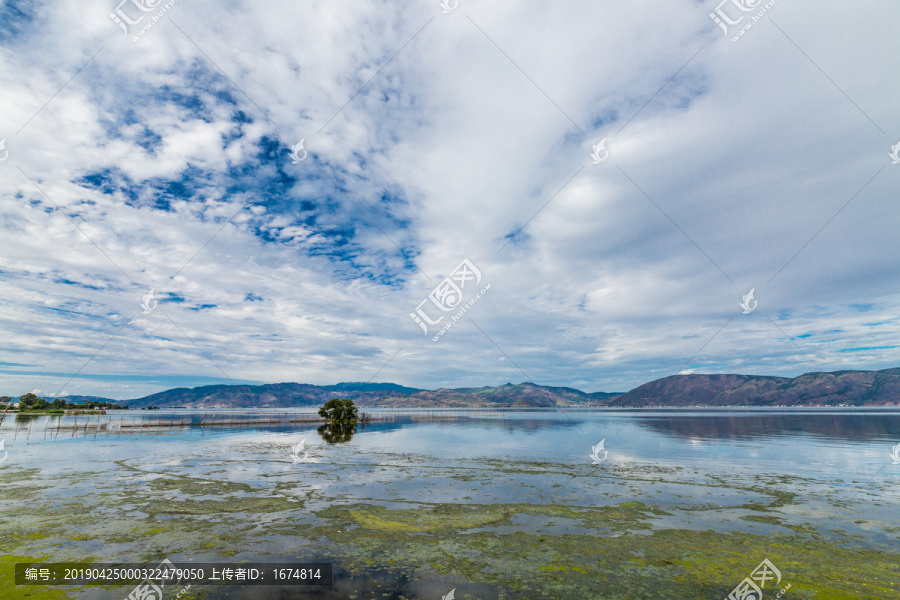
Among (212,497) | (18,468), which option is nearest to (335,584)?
(212,497)

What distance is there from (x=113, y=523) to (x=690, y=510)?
3088 cm

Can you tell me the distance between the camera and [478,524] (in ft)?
65.9

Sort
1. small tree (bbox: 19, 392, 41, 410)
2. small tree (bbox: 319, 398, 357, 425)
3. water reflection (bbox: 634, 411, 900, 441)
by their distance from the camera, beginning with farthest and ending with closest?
small tree (bbox: 19, 392, 41, 410) → small tree (bbox: 319, 398, 357, 425) → water reflection (bbox: 634, 411, 900, 441)

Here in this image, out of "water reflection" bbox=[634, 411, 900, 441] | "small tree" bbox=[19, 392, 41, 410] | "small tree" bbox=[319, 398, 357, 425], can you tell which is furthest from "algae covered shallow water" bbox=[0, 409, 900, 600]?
"small tree" bbox=[19, 392, 41, 410]

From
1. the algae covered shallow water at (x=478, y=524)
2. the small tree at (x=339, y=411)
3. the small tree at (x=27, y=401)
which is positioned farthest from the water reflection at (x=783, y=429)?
the small tree at (x=27, y=401)

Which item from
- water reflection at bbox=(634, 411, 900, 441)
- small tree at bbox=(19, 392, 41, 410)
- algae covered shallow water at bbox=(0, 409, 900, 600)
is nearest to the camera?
algae covered shallow water at bbox=(0, 409, 900, 600)

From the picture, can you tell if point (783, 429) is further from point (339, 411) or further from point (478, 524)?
point (339, 411)

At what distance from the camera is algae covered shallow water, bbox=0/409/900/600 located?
1364 cm

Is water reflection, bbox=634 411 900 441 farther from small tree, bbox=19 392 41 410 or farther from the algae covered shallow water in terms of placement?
small tree, bbox=19 392 41 410

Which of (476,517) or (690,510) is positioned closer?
(476,517)

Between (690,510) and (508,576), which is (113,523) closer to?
(508,576)

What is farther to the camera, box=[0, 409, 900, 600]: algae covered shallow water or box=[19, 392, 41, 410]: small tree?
box=[19, 392, 41, 410]: small tree

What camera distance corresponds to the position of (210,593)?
1269 centimetres

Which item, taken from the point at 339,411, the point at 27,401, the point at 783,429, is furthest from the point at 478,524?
the point at 27,401
